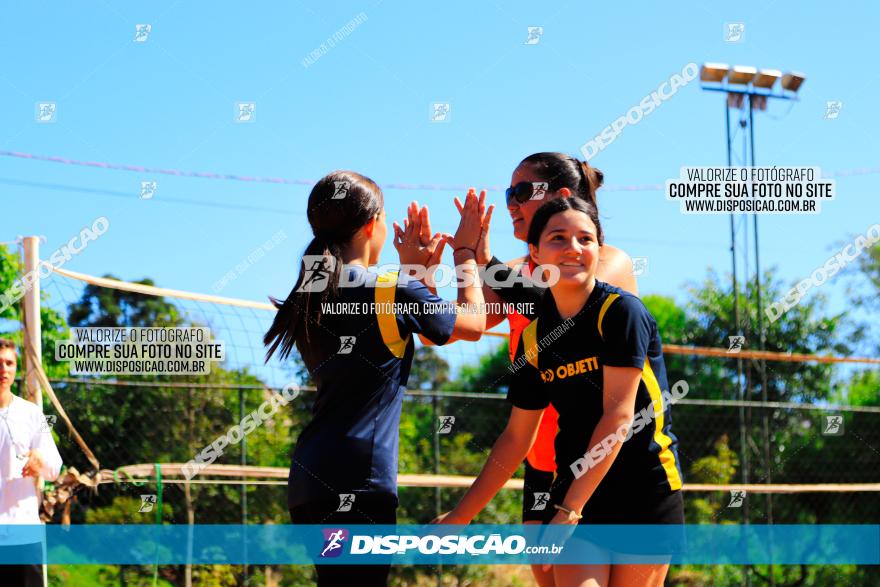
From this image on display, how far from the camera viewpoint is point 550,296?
112 inches

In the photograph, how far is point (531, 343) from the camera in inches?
112

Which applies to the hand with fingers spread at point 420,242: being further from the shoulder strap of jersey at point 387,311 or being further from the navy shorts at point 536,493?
the navy shorts at point 536,493

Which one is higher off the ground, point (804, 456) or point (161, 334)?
point (161, 334)

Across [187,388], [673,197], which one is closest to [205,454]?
[187,388]

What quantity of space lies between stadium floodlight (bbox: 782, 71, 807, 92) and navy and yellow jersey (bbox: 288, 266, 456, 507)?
10.3m

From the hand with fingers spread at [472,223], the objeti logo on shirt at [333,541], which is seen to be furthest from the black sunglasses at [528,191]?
the objeti logo on shirt at [333,541]

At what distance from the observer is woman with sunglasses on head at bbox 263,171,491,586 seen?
2.59 metres

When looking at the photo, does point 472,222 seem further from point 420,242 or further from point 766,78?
point 766,78

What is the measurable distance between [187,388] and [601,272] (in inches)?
226

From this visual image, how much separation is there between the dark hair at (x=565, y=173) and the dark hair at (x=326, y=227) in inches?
27.5

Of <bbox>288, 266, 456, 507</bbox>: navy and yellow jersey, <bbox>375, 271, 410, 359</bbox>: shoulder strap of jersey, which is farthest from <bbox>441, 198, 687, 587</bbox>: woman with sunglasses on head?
<bbox>375, 271, 410, 359</bbox>: shoulder strap of jersey

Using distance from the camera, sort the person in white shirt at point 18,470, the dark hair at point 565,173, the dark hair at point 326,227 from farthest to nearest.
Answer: the person in white shirt at point 18,470 → the dark hair at point 565,173 → the dark hair at point 326,227

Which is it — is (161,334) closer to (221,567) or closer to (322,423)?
(221,567)

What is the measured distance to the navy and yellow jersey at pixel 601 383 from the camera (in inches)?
102
